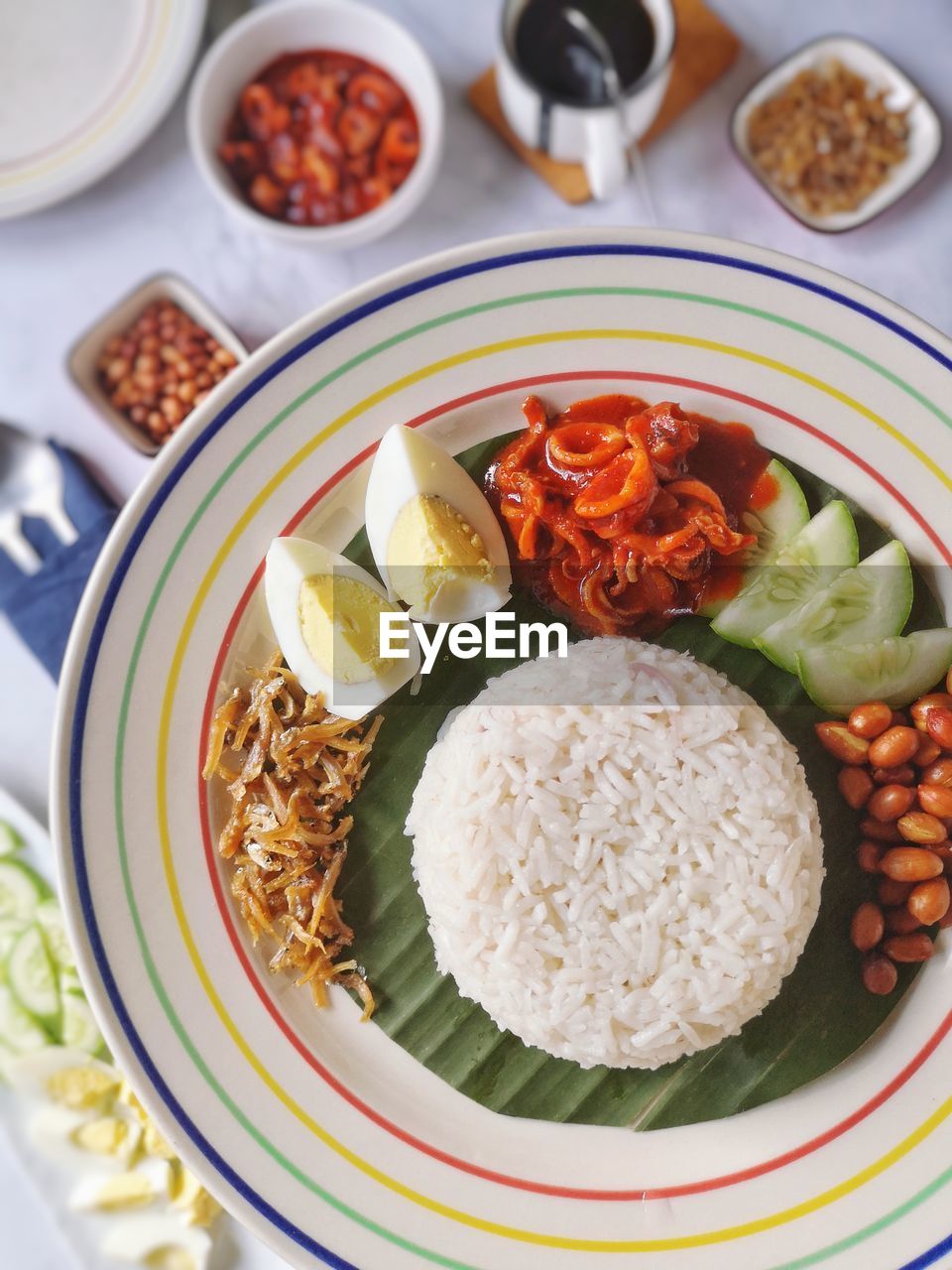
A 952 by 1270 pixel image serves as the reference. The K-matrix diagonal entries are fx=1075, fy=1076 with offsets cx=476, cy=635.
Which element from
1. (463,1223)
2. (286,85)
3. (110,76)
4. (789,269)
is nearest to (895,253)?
(789,269)

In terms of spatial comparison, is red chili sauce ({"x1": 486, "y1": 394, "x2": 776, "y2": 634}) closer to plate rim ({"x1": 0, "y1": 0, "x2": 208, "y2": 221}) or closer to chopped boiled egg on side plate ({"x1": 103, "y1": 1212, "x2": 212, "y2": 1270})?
plate rim ({"x1": 0, "y1": 0, "x2": 208, "y2": 221})

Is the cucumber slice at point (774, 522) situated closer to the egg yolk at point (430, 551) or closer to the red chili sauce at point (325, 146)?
the egg yolk at point (430, 551)

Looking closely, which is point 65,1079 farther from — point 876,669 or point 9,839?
point 876,669

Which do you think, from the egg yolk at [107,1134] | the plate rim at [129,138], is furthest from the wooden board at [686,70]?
the egg yolk at [107,1134]

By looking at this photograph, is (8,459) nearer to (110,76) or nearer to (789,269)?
(110,76)

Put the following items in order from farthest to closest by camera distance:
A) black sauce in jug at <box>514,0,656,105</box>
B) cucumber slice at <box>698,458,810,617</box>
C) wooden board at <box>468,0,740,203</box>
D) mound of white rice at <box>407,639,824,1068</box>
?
wooden board at <box>468,0,740,203</box> < black sauce in jug at <box>514,0,656,105</box> < cucumber slice at <box>698,458,810,617</box> < mound of white rice at <box>407,639,824,1068</box>

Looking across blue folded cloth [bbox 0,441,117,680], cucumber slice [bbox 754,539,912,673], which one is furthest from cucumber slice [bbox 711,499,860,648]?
blue folded cloth [bbox 0,441,117,680]
